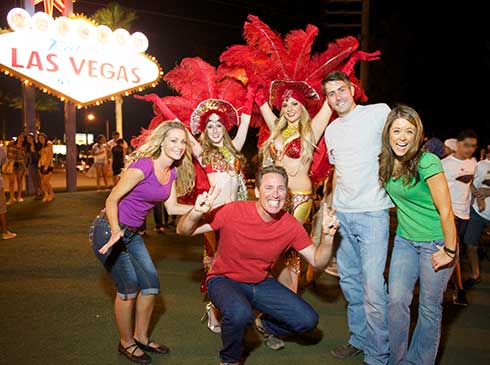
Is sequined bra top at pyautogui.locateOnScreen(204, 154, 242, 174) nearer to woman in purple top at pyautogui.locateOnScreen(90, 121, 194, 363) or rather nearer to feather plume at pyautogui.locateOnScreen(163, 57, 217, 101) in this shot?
woman in purple top at pyautogui.locateOnScreen(90, 121, 194, 363)

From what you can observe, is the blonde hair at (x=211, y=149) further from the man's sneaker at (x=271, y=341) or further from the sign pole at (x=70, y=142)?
the sign pole at (x=70, y=142)

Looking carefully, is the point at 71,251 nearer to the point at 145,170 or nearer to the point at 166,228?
the point at 166,228

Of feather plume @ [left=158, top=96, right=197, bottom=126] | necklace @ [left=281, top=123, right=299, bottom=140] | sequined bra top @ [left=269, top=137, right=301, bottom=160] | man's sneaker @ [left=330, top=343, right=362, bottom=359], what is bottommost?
man's sneaker @ [left=330, top=343, right=362, bottom=359]

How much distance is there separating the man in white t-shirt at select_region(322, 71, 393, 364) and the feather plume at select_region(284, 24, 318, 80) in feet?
3.48

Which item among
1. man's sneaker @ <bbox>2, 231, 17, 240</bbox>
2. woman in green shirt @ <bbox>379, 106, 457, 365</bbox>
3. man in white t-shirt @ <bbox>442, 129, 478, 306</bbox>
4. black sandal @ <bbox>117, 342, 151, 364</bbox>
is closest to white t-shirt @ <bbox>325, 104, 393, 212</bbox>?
woman in green shirt @ <bbox>379, 106, 457, 365</bbox>

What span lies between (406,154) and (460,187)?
7.97ft

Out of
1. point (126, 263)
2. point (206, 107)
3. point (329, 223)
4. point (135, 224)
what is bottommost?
point (126, 263)

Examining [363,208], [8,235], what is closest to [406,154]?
[363,208]

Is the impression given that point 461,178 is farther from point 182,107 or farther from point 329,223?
point 182,107

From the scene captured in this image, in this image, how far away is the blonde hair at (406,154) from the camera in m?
2.92

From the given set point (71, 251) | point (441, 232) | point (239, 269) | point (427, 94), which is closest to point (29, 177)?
point (71, 251)

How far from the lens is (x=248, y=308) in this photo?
10.1 feet

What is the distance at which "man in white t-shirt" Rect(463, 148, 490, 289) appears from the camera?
5.44 m

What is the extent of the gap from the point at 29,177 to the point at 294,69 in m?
10.8
